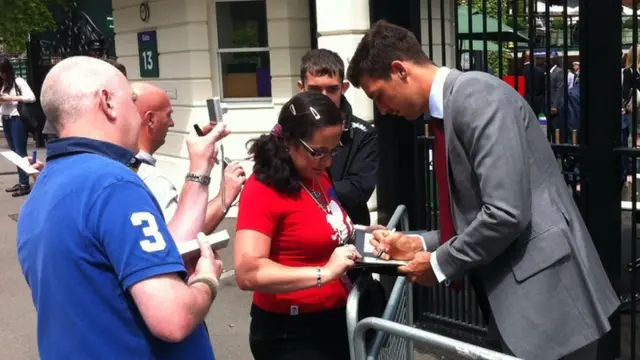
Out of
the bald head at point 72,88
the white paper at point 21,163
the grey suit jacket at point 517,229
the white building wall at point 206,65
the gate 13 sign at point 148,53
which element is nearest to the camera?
the bald head at point 72,88

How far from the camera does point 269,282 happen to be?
2500 mm

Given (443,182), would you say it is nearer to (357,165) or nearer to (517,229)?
(517,229)

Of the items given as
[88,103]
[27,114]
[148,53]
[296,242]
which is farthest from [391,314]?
[27,114]

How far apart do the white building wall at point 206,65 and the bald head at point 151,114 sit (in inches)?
201

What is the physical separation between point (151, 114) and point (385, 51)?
99 centimetres

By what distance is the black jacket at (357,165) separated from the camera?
3.54 metres

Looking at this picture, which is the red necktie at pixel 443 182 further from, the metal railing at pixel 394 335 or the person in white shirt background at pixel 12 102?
the person in white shirt background at pixel 12 102

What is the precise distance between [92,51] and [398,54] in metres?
11.5

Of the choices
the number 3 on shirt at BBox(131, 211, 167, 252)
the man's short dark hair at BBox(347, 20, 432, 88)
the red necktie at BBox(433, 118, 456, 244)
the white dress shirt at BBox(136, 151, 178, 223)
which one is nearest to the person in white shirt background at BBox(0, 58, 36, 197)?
the white dress shirt at BBox(136, 151, 178, 223)

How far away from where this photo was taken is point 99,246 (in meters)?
1.79

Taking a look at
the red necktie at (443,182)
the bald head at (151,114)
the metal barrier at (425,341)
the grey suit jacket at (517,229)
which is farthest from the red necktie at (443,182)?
the bald head at (151,114)

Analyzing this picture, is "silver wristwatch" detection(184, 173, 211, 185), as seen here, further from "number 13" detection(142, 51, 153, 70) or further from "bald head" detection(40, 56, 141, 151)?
"number 13" detection(142, 51, 153, 70)

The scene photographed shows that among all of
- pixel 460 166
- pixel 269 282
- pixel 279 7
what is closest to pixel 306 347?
pixel 269 282

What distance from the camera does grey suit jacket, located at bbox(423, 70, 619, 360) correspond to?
228 cm
